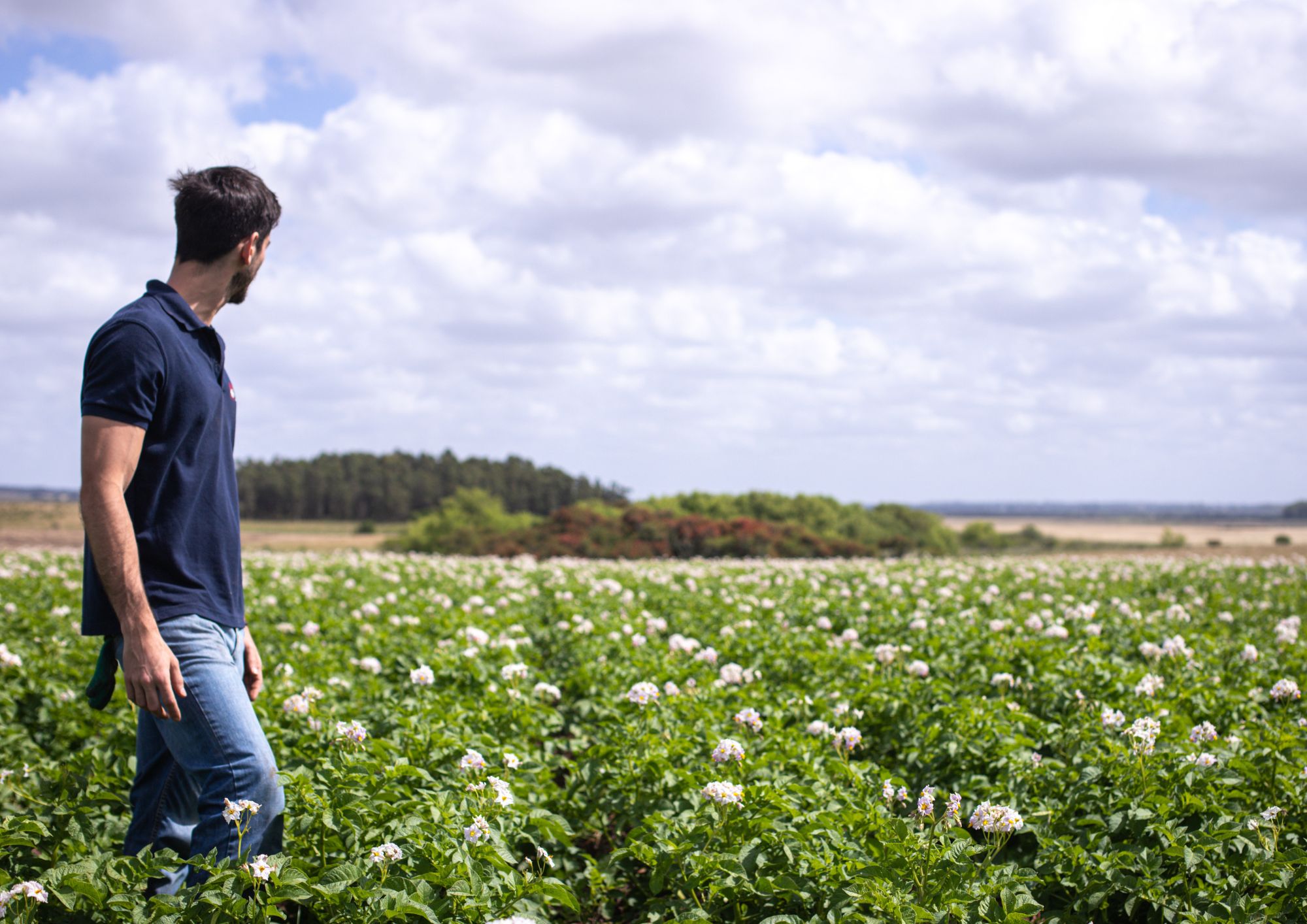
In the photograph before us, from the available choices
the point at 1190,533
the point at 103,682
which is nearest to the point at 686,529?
the point at 103,682

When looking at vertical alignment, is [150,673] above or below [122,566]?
below

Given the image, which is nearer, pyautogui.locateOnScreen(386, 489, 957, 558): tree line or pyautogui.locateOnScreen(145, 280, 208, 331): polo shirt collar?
pyautogui.locateOnScreen(145, 280, 208, 331): polo shirt collar

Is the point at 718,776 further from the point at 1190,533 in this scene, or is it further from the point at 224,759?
the point at 1190,533

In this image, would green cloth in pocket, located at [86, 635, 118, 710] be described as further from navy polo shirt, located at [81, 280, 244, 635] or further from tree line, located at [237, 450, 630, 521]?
tree line, located at [237, 450, 630, 521]

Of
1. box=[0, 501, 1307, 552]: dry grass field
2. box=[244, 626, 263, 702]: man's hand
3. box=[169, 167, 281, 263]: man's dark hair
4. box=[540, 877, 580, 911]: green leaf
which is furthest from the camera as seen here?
box=[0, 501, 1307, 552]: dry grass field

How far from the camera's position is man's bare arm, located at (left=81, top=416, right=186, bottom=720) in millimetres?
2639

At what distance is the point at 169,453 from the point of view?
2906 mm

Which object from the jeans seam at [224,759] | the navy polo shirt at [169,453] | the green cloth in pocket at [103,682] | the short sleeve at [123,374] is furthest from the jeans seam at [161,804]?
the short sleeve at [123,374]

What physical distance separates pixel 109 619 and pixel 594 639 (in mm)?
4603

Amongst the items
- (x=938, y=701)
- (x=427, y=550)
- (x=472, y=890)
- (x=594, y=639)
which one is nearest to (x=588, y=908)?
Result: (x=472, y=890)

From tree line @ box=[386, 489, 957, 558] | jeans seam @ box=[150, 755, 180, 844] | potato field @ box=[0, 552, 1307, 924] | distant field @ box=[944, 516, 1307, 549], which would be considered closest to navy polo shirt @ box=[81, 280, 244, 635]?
jeans seam @ box=[150, 755, 180, 844]

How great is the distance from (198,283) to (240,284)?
0.56 ft

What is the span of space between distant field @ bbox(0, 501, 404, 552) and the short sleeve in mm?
20507

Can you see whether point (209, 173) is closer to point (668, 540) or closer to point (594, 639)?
point (594, 639)
